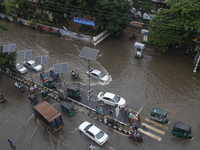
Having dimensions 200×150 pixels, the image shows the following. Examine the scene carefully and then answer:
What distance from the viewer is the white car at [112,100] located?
858 inches

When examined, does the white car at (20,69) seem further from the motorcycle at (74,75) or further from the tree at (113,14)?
the tree at (113,14)

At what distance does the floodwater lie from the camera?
61.5 ft

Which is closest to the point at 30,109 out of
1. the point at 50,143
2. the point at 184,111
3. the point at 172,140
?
the point at 50,143

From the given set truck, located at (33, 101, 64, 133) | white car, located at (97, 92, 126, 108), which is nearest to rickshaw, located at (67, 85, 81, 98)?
white car, located at (97, 92, 126, 108)

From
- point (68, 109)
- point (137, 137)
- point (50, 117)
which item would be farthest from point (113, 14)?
point (137, 137)

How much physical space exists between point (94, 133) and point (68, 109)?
4.21 metres

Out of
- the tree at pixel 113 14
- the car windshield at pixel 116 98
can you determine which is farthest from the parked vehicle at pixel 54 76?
the tree at pixel 113 14

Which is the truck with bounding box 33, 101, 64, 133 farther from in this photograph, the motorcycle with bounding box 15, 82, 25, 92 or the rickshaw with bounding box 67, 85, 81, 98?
the motorcycle with bounding box 15, 82, 25, 92

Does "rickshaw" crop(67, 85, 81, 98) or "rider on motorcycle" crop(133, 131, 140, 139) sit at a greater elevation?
"rickshaw" crop(67, 85, 81, 98)

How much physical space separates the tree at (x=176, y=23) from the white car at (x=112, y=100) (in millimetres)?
12008

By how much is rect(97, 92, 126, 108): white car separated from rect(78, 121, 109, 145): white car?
3.88 m

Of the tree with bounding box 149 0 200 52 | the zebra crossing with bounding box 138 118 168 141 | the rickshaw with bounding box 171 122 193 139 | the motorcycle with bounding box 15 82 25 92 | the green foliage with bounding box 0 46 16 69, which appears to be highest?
the tree with bounding box 149 0 200 52

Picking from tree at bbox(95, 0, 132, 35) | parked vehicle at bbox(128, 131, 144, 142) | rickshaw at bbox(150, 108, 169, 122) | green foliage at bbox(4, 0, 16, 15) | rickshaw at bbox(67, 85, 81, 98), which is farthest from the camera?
green foliage at bbox(4, 0, 16, 15)

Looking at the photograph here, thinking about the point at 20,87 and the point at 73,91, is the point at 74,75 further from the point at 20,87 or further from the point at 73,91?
the point at 20,87
